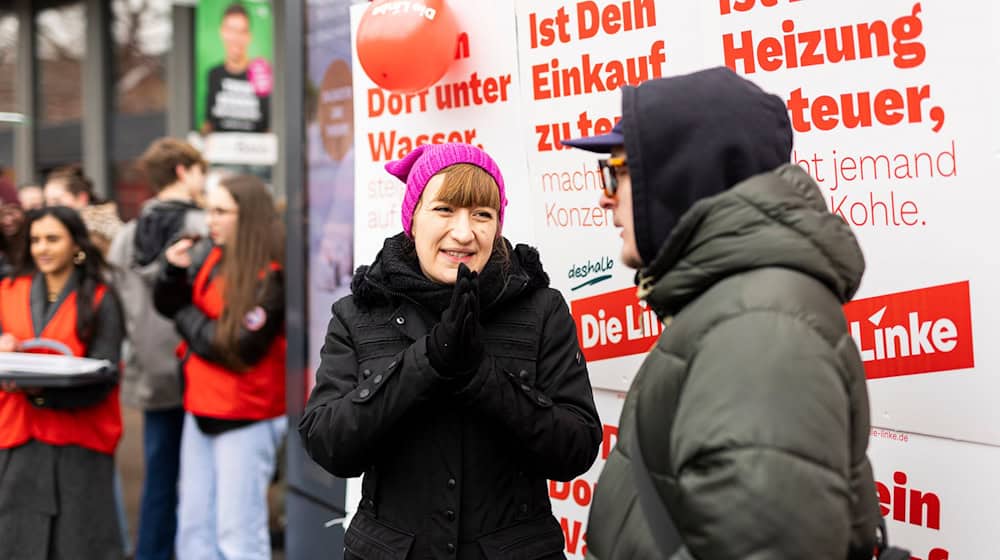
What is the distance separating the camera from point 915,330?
252 centimetres

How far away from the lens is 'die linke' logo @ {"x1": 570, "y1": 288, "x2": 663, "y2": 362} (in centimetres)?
318

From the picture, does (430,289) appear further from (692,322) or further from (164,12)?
(164,12)

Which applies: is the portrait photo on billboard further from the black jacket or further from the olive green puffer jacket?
the olive green puffer jacket

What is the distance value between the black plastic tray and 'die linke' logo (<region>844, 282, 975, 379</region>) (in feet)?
10.3

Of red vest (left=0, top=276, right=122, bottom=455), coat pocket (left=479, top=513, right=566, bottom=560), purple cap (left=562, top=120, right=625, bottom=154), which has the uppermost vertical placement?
purple cap (left=562, top=120, right=625, bottom=154)

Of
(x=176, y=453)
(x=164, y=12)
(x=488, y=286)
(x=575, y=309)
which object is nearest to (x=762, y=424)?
(x=488, y=286)

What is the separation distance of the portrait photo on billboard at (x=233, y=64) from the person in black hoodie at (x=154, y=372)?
4035mm

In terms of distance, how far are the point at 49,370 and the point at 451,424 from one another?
2.59m

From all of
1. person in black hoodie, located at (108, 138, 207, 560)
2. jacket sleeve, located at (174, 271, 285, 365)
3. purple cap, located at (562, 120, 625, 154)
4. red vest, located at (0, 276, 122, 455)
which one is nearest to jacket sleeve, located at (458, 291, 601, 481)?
purple cap, located at (562, 120, 625, 154)

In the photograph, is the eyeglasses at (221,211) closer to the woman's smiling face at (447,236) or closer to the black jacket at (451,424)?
the black jacket at (451,424)

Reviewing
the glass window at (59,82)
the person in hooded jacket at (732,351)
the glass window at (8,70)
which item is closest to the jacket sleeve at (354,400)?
the person in hooded jacket at (732,351)

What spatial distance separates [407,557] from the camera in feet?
7.63

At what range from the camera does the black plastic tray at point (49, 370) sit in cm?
424

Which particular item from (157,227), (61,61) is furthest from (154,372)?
(61,61)
